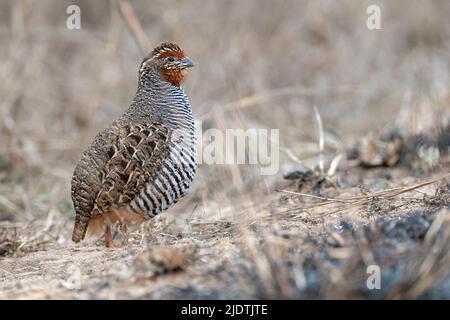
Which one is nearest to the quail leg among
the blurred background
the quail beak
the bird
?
the bird

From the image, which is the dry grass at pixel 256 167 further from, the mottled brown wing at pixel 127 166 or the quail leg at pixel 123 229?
the mottled brown wing at pixel 127 166

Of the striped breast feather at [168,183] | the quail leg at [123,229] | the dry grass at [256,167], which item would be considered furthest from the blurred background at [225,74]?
the striped breast feather at [168,183]

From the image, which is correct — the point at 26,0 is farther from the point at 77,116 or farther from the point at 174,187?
the point at 174,187

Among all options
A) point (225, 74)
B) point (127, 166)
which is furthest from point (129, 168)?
point (225, 74)

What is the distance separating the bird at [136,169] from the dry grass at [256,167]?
27 cm

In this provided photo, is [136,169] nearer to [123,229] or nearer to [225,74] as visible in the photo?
[123,229]

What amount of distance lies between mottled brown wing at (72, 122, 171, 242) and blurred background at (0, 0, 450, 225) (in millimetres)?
2237

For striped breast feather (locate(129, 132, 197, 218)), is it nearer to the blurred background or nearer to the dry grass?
the dry grass

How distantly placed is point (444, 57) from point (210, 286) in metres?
10.3

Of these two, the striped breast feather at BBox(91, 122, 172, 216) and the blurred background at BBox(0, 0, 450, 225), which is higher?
the blurred background at BBox(0, 0, 450, 225)

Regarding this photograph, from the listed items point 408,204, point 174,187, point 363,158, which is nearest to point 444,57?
point 363,158

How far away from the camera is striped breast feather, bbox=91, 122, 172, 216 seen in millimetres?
6195

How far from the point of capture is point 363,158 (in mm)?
8500

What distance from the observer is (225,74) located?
11062 mm
